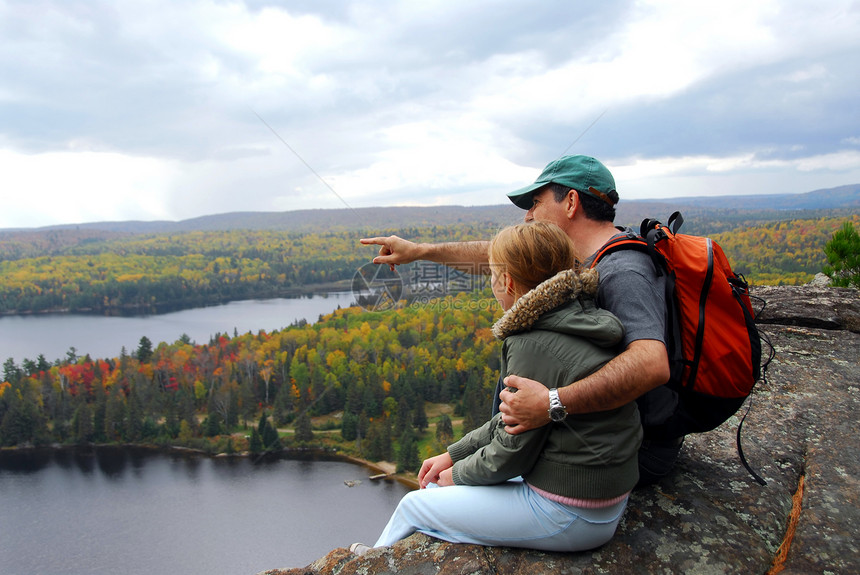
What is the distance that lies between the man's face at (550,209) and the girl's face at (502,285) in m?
0.45

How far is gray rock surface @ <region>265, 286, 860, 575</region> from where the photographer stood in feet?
6.22

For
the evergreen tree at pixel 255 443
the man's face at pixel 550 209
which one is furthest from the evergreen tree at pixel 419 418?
the man's face at pixel 550 209

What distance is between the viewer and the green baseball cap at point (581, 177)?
7.81 ft

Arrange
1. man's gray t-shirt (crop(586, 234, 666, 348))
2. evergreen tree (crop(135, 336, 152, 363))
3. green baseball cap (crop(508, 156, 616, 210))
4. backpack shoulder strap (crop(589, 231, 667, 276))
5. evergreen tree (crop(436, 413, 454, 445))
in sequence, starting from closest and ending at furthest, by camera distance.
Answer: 1. man's gray t-shirt (crop(586, 234, 666, 348))
2. backpack shoulder strap (crop(589, 231, 667, 276))
3. green baseball cap (crop(508, 156, 616, 210))
4. evergreen tree (crop(436, 413, 454, 445))
5. evergreen tree (crop(135, 336, 152, 363))

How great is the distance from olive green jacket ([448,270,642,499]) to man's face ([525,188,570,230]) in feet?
2.01

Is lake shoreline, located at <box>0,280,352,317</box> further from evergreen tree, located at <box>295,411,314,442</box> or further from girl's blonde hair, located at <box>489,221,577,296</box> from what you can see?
girl's blonde hair, located at <box>489,221,577,296</box>

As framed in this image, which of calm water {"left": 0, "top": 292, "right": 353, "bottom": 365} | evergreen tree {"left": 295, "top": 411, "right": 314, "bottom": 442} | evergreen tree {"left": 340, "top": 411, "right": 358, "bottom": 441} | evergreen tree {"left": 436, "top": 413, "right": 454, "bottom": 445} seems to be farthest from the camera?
calm water {"left": 0, "top": 292, "right": 353, "bottom": 365}

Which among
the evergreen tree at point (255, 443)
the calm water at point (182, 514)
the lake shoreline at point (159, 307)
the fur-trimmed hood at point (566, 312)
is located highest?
the fur-trimmed hood at point (566, 312)

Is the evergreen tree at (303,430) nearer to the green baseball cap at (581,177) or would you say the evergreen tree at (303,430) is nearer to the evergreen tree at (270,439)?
the evergreen tree at (270,439)

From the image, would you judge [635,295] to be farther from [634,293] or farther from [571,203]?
[571,203]

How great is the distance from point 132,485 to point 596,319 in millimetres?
38328

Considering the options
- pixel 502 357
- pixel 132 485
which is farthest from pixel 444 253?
pixel 132 485

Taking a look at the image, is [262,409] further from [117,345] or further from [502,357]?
[502,357]

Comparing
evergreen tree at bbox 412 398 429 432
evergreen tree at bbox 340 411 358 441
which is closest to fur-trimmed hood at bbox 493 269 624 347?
evergreen tree at bbox 412 398 429 432
